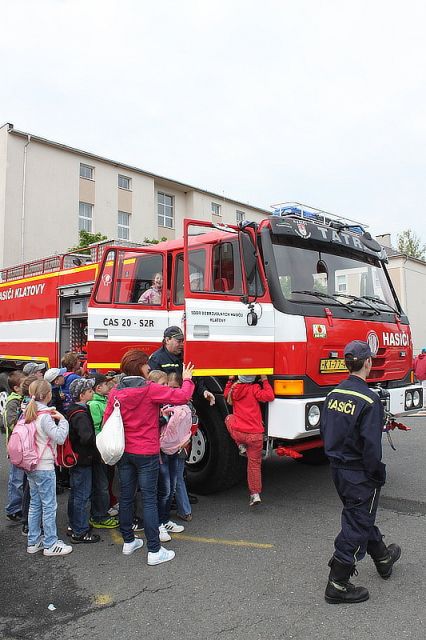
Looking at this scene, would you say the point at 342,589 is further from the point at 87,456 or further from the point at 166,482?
the point at 87,456

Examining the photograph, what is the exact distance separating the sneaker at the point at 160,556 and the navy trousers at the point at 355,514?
4.38 feet

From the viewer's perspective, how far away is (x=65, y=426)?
4.14m

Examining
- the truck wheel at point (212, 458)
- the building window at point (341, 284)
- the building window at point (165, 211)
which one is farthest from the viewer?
the building window at point (165, 211)

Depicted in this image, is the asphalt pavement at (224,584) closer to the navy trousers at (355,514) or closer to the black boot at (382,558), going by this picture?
the black boot at (382,558)

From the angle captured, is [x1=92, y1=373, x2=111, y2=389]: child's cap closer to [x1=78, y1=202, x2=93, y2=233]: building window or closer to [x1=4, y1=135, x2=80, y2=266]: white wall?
[x1=4, y1=135, x2=80, y2=266]: white wall

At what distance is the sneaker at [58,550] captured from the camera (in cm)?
407

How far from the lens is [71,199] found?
25.5m

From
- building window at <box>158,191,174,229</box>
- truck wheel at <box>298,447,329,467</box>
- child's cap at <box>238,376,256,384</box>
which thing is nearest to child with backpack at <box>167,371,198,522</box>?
child's cap at <box>238,376,256,384</box>

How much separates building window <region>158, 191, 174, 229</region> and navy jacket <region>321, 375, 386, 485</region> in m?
28.3

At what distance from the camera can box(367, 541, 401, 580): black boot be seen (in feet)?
11.2

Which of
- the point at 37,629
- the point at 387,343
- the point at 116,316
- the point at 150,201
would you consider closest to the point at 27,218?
the point at 150,201

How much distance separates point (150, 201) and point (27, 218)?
7.72 meters

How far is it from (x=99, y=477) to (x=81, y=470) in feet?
1.03

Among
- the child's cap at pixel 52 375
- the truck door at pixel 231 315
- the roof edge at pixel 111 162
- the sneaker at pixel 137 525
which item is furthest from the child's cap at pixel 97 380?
the roof edge at pixel 111 162
